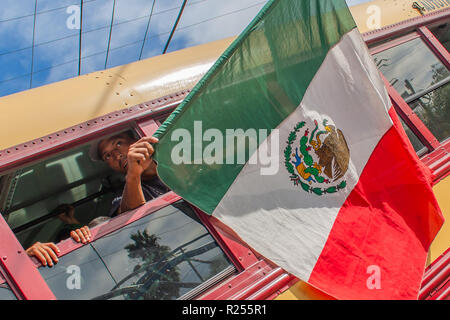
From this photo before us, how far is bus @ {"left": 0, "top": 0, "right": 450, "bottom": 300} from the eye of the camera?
2055 mm

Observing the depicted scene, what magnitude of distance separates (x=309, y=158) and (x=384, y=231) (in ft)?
1.88

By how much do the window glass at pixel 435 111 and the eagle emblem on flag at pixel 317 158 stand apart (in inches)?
43.9

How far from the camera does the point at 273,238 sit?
2229 mm

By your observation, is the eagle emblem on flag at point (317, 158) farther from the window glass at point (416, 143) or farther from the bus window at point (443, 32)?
the bus window at point (443, 32)

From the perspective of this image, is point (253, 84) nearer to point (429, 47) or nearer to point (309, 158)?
point (309, 158)

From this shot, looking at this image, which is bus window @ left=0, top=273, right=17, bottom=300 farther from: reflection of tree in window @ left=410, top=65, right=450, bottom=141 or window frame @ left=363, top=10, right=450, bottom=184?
reflection of tree in window @ left=410, top=65, right=450, bottom=141

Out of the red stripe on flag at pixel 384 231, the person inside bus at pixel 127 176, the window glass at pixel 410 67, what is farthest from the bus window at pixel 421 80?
the person inside bus at pixel 127 176

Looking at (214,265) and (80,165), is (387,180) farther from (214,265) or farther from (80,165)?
(80,165)

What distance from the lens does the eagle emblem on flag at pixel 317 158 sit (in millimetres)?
2447

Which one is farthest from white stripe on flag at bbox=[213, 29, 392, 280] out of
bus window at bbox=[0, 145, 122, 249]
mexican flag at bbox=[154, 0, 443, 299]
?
bus window at bbox=[0, 145, 122, 249]

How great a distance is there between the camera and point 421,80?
359 centimetres
